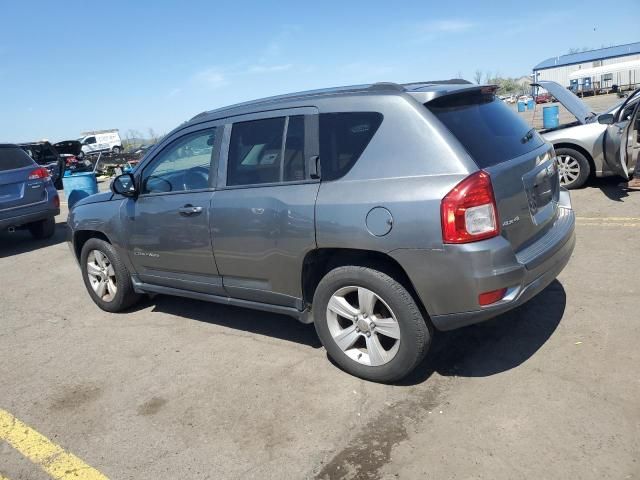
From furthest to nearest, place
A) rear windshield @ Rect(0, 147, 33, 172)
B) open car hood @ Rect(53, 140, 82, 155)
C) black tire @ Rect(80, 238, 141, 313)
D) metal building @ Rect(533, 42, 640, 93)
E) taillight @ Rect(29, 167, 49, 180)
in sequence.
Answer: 1. metal building @ Rect(533, 42, 640, 93)
2. open car hood @ Rect(53, 140, 82, 155)
3. taillight @ Rect(29, 167, 49, 180)
4. rear windshield @ Rect(0, 147, 33, 172)
5. black tire @ Rect(80, 238, 141, 313)

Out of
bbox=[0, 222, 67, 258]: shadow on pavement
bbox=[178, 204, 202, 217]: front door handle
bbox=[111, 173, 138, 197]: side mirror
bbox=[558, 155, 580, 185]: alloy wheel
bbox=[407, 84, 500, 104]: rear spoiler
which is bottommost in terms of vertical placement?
bbox=[0, 222, 67, 258]: shadow on pavement

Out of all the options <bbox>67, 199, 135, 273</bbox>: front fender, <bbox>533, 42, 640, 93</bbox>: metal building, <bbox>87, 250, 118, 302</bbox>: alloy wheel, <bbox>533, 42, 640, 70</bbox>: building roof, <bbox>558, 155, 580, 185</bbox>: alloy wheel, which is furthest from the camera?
<bbox>533, 42, 640, 70</bbox>: building roof

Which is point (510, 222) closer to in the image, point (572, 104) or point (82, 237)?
point (82, 237)

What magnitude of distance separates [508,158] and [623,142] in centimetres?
487

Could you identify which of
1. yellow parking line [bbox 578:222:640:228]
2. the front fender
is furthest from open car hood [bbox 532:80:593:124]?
the front fender

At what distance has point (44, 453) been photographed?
3076 millimetres

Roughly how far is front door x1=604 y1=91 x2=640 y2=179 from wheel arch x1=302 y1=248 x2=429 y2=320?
536 centimetres

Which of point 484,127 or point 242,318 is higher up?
point 484,127

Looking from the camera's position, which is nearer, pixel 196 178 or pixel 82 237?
pixel 196 178

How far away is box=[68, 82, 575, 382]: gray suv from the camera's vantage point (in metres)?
2.96

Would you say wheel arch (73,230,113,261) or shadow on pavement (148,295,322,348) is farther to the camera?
wheel arch (73,230,113,261)

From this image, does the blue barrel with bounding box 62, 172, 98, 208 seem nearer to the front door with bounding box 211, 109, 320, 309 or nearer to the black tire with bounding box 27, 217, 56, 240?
the black tire with bounding box 27, 217, 56, 240

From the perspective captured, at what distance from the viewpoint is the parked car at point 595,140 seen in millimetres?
7211

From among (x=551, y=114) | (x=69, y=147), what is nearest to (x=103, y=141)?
(x=69, y=147)
